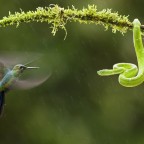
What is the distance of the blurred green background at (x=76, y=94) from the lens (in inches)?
350

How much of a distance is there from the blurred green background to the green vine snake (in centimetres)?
619

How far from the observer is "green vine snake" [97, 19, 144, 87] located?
2.34 metres

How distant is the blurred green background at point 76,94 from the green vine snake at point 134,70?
244 inches

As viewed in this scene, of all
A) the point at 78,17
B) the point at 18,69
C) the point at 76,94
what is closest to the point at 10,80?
the point at 18,69

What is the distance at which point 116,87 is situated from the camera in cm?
938

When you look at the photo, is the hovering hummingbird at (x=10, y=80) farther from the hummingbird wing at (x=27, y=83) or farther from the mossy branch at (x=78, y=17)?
the mossy branch at (x=78, y=17)

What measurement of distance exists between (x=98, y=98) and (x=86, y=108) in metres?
0.30

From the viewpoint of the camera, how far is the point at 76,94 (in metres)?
9.38

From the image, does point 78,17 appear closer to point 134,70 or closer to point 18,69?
point 134,70

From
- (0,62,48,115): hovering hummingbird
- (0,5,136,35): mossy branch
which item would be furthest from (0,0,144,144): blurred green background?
(0,5,136,35): mossy branch

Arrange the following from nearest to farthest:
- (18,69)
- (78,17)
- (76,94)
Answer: (78,17) → (18,69) → (76,94)

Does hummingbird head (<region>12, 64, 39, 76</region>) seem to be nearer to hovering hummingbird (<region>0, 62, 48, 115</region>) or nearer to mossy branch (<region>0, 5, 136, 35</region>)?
hovering hummingbird (<region>0, 62, 48, 115</region>)

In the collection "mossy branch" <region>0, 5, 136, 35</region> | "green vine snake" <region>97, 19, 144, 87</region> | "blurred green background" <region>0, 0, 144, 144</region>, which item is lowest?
"green vine snake" <region>97, 19, 144, 87</region>

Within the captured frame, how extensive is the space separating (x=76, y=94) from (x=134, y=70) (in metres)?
6.93
